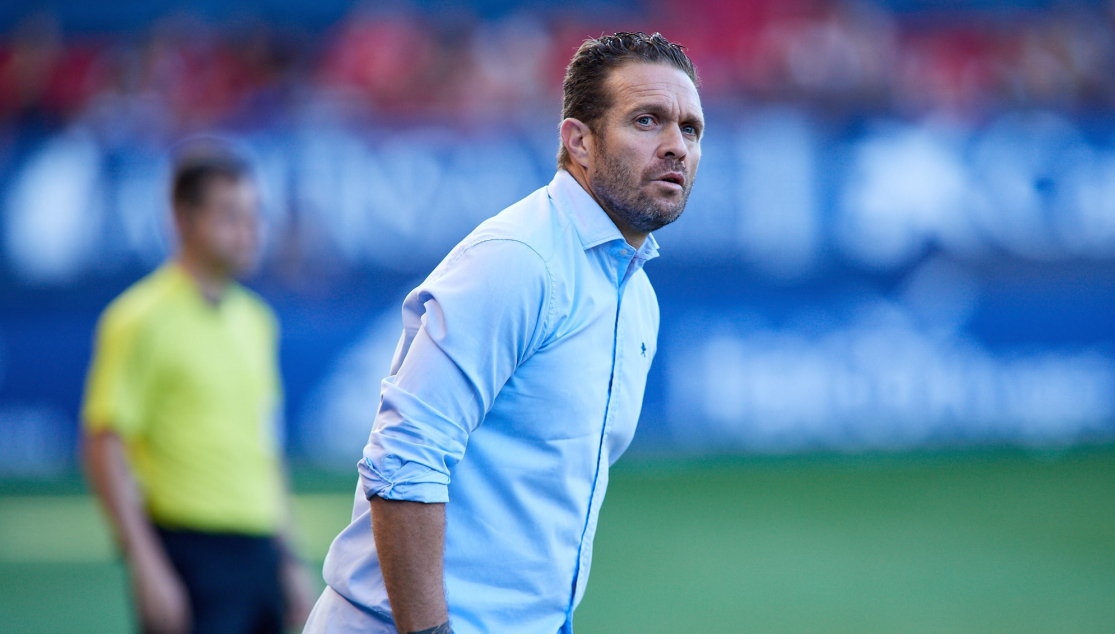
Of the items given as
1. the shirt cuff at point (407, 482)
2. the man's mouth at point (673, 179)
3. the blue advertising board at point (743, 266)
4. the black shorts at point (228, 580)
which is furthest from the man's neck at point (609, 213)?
the blue advertising board at point (743, 266)

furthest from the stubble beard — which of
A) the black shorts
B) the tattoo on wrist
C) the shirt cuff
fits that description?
the black shorts

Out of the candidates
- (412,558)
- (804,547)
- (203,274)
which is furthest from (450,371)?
(804,547)

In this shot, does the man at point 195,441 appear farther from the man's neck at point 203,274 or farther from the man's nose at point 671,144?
the man's nose at point 671,144

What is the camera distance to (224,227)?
14.1 feet

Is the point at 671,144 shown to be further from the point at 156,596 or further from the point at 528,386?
the point at 156,596

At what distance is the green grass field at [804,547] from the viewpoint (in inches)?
252

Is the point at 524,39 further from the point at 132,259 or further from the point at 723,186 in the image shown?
the point at 132,259

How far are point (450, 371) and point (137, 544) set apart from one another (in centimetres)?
230

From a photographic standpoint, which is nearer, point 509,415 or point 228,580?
point 509,415

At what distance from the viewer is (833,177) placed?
12.0 metres

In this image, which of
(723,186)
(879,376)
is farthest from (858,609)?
(723,186)

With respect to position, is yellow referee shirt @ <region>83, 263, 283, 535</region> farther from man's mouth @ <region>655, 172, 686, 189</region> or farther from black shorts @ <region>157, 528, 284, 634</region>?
man's mouth @ <region>655, 172, 686, 189</region>

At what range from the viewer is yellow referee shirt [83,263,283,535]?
4098 mm

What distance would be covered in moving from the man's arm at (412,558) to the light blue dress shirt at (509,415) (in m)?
0.03
